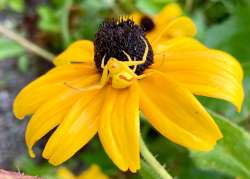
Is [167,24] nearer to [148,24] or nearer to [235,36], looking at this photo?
[148,24]

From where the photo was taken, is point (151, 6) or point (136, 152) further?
point (151, 6)

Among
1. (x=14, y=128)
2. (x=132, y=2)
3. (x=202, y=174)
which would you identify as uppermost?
(x=132, y=2)

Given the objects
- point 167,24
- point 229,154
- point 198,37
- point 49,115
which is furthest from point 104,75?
point 198,37

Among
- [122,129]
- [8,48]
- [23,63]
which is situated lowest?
[23,63]

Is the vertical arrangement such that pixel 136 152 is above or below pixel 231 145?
above

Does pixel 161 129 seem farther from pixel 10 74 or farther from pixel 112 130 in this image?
pixel 10 74

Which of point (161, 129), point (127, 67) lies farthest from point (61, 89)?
point (161, 129)
